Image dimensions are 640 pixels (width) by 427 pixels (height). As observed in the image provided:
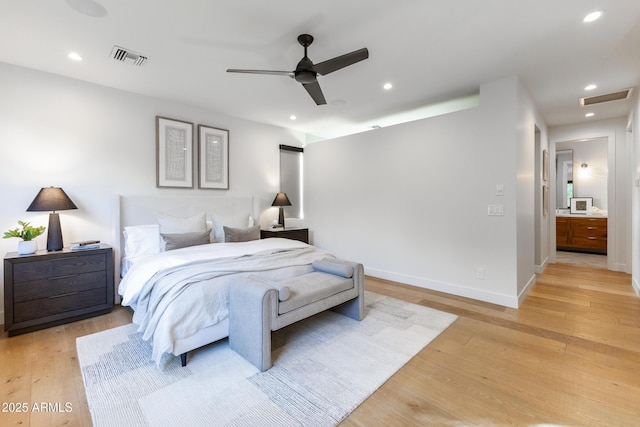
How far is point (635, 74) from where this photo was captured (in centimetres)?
323

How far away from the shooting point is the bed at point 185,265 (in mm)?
2189

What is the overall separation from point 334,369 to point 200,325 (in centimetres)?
109

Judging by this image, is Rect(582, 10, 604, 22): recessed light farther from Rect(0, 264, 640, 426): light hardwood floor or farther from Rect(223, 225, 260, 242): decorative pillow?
Rect(223, 225, 260, 242): decorative pillow

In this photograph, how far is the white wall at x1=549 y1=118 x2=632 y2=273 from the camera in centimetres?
487

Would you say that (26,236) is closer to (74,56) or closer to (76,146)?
(76,146)

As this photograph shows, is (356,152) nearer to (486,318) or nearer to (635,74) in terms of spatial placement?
(486,318)

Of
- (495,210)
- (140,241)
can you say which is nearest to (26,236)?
(140,241)

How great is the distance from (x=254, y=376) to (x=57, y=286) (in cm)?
242

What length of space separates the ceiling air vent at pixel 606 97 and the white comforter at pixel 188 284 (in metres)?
4.46

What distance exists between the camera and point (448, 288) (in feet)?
13.0

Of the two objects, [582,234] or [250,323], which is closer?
[250,323]

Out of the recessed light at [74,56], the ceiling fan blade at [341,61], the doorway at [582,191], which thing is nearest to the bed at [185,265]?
the recessed light at [74,56]

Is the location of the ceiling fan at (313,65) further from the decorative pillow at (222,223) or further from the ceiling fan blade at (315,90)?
the decorative pillow at (222,223)

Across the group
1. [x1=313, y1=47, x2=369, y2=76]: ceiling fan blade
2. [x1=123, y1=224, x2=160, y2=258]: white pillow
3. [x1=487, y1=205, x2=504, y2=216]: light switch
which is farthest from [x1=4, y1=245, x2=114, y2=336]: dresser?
[x1=487, y1=205, x2=504, y2=216]: light switch
